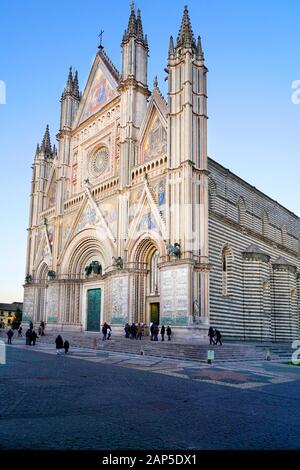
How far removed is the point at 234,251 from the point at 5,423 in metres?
26.3

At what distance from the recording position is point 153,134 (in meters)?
32.8

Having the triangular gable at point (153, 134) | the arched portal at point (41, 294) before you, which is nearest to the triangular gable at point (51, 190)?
the arched portal at point (41, 294)

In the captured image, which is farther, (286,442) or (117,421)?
(117,421)

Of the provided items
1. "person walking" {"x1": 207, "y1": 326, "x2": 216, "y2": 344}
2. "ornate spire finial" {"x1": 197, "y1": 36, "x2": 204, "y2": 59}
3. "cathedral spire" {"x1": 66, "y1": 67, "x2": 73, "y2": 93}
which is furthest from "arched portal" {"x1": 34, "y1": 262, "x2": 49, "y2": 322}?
"ornate spire finial" {"x1": 197, "y1": 36, "x2": 204, "y2": 59}

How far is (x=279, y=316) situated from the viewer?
35.8 m

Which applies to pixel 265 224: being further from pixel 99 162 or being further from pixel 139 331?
pixel 139 331

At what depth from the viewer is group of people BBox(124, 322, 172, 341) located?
2550 cm

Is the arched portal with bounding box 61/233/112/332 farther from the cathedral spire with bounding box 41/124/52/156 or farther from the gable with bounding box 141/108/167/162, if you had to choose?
the cathedral spire with bounding box 41/124/52/156

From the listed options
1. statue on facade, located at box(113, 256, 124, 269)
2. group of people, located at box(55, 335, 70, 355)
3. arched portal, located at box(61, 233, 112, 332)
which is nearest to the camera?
group of people, located at box(55, 335, 70, 355)

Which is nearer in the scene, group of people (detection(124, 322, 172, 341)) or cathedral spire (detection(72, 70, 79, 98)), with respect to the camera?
group of people (detection(124, 322, 172, 341))

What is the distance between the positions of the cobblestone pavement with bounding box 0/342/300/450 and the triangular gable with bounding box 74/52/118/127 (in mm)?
29702

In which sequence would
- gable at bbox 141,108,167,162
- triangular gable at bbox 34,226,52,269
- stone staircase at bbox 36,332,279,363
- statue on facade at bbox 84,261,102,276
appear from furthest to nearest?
1. triangular gable at bbox 34,226,52,269
2. statue on facade at bbox 84,261,102,276
3. gable at bbox 141,108,167,162
4. stone staircase at bbox 36,332,279,363
